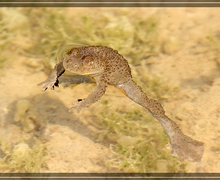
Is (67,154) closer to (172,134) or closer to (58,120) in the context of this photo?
(58,120)

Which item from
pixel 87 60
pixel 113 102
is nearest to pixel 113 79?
pixel 87 60

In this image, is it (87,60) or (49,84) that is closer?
(87,60)

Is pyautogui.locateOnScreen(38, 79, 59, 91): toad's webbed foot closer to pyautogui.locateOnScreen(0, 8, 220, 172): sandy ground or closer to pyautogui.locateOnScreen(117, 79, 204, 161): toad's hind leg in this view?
pyautogui.locateOnScreen(0, 8, 220, 172): sandy ground

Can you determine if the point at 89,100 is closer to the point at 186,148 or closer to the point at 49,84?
the point at 49,84

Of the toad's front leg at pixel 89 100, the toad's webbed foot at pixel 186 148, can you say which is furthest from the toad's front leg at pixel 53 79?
the toad's webbed foot at pixel 186 148

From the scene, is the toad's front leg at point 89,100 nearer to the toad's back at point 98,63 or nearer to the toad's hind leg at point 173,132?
the toad's back at point 98,63

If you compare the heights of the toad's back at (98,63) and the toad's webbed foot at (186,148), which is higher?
the toad's back at (98,63)

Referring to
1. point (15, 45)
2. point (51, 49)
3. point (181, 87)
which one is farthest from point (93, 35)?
point (181, 87)
